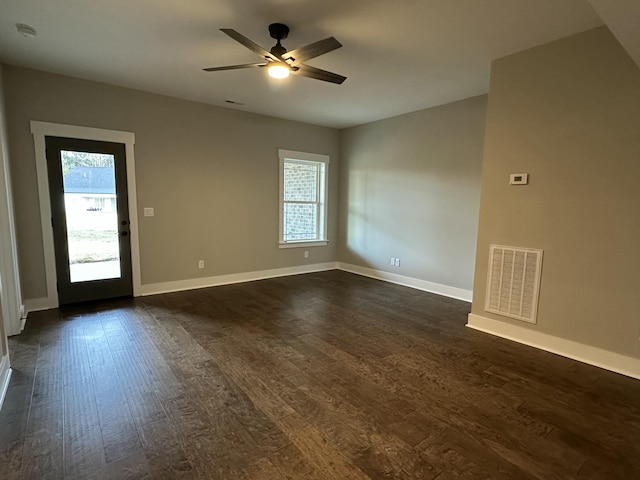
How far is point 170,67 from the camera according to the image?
3592 mm

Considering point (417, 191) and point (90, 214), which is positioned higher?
point (417, 191)

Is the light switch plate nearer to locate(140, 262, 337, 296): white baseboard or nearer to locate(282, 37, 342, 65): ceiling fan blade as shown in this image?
locate(282, 37, 342, 65): ceiling fan blade

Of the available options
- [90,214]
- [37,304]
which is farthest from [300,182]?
[37,304]

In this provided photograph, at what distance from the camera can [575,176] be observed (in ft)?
9.43

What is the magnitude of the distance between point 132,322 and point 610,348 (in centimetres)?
461

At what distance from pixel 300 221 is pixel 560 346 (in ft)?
14.6

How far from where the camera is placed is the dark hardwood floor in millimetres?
1723

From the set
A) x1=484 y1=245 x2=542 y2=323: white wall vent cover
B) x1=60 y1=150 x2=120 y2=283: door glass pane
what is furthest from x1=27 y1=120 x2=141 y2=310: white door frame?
x1=484 y1=245 x2=542 y2=323: white wall vent cover

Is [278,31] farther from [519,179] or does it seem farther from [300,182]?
[300,182]

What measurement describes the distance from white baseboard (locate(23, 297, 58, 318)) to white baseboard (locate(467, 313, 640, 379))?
4998 millimetres

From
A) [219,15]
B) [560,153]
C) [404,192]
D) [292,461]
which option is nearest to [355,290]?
[404,192]

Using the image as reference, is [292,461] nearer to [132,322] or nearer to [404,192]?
[132,322]

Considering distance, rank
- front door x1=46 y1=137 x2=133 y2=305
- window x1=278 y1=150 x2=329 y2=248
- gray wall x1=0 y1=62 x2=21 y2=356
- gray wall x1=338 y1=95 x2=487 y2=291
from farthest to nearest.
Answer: window x1=278 y1=150 x2=329 y2=248 → gray wall x1=338 y1=95 x2=487 y2=291 → front door x1=46 y1=137 x2=133 y2=305 → gray wall x1=0 y1=62 x2=21 y2=356

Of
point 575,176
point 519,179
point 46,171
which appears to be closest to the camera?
point 575,176
